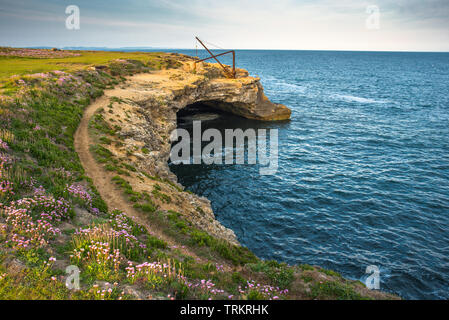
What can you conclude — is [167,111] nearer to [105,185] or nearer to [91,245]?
[105,185]

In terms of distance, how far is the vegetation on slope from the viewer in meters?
9.24

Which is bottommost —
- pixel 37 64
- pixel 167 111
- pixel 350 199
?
pixel 350 199

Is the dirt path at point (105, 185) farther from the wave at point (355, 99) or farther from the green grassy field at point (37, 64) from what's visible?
the wave at point (355, 99)

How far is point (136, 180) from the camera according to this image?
21922 mm

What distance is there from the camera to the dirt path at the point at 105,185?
1675 cm

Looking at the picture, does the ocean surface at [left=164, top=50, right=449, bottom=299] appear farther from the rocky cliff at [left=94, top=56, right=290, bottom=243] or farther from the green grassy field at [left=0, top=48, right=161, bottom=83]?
the green grassy field at [left=0, top=48, right=161, bottom=83]

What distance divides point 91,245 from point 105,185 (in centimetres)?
944

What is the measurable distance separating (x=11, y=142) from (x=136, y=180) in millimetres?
8823

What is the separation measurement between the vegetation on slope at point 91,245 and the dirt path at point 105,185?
0.48 metres

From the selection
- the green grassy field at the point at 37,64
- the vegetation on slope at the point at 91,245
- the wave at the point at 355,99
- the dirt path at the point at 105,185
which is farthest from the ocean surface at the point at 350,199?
the wave at the point at 355,99

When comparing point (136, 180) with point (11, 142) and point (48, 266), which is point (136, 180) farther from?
point (48, 266)

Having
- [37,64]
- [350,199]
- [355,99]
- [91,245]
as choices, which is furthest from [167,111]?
[355,99]

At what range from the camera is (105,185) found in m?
19.8

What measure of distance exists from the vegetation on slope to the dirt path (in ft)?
1.57
